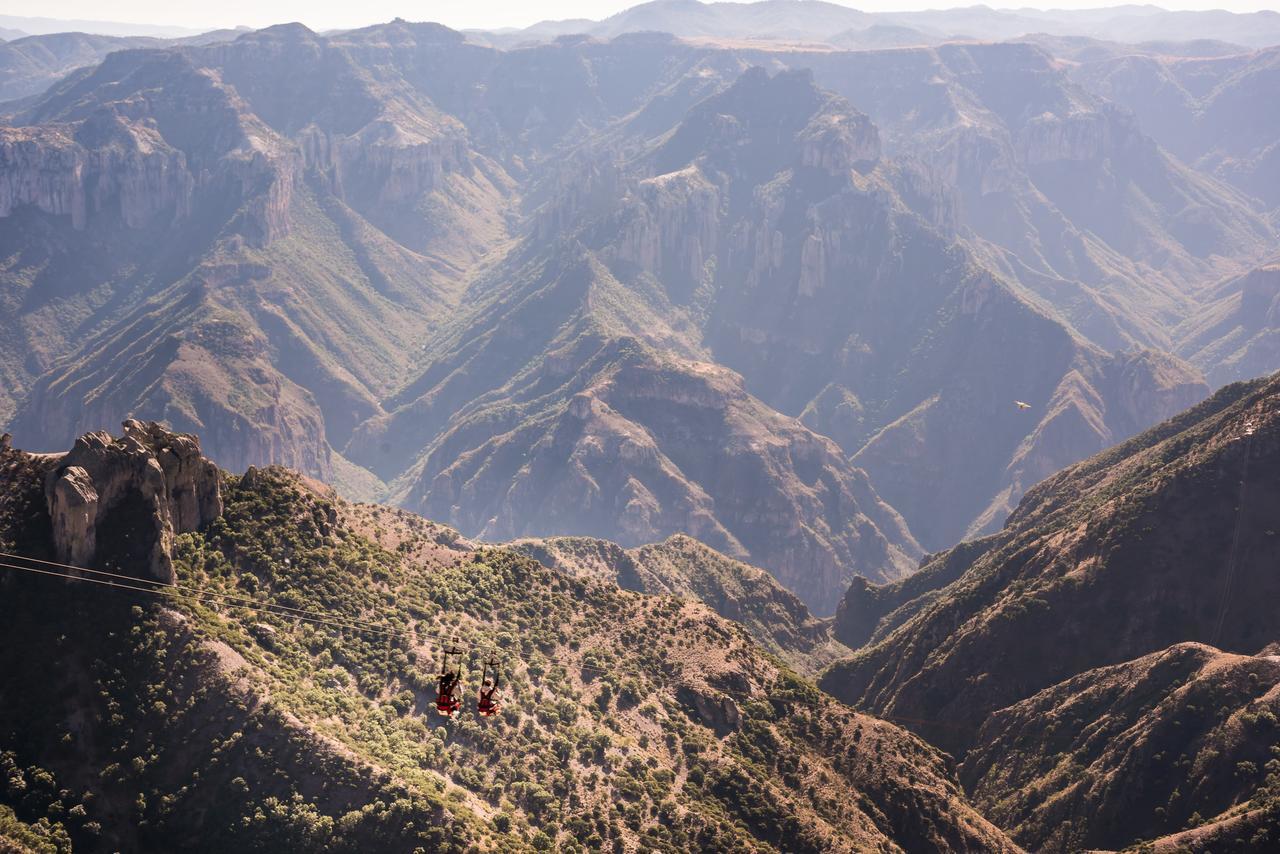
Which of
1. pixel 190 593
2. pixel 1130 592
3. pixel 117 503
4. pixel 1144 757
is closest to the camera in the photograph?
pixel 117 503

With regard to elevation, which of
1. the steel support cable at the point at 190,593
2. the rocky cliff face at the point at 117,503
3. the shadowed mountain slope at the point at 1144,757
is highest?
the rocky cliff face at the point at 117,503

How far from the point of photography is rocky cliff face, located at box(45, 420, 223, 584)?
98.5 metres

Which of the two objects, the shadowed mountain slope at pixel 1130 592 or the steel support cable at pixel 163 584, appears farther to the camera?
the shadowed mountain slope at pixel 1130 592

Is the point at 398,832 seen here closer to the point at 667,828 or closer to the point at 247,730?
the point at 247,730

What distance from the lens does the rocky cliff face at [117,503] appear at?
98500 mm

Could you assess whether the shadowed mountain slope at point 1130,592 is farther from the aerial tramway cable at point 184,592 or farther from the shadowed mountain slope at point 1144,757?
the aerial tramway cable at point 184,592

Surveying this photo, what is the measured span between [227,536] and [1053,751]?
297 ft

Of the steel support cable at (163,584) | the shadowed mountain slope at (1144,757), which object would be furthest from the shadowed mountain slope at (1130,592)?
the steel support cable at (163,584)

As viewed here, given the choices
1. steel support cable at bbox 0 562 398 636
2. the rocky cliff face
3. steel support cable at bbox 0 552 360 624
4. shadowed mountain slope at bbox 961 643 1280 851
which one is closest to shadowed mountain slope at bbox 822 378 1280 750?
shadowed mountain slope at bbox 961 643 1280 851

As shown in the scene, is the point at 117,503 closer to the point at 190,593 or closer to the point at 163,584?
the point at 163,584

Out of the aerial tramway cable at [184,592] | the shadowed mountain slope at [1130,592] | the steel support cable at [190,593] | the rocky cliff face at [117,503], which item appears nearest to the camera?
the aerial tramway cable at [184,592]

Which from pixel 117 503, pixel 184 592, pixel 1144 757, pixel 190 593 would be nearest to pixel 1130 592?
pixel 1144 757

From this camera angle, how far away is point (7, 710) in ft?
294

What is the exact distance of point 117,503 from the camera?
103250 millimetres
